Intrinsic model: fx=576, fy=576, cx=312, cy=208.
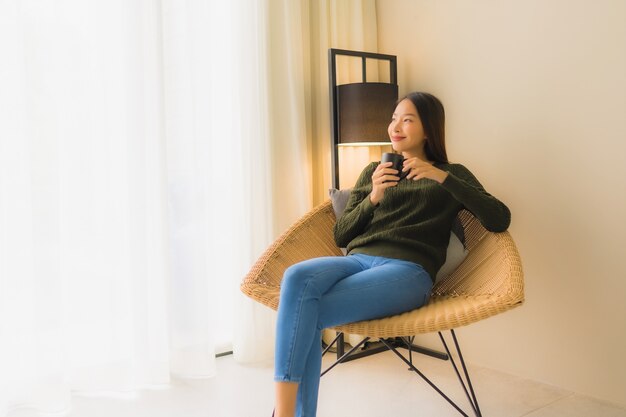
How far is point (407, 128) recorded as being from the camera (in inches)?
78.7

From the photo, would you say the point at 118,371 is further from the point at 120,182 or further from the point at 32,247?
the point at 120,182

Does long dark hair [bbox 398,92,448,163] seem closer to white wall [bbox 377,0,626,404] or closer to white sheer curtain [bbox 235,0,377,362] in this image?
white wall [bbox 377,0,626,404]

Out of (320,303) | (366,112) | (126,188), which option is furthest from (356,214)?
(126,188)

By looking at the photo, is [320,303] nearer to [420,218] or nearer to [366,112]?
[420,218]

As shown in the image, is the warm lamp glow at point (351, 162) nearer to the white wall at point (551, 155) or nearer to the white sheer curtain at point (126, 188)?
the white sheer curtain at point (126, 188)

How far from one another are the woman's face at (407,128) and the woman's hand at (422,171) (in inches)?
8.1

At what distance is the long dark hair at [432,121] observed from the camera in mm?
1986

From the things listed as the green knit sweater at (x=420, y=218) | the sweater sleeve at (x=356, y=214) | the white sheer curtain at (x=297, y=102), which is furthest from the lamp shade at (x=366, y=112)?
the green knit sweater at (x=420, y=218)

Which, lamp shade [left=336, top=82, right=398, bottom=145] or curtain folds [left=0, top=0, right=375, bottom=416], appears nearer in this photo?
curtain folds [left=0, top=0, right=375, bottom=416]

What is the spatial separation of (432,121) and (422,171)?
11.2 inches

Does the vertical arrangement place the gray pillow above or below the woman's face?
below

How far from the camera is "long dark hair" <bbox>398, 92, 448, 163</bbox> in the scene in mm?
1986

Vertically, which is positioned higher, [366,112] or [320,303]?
[366,112]

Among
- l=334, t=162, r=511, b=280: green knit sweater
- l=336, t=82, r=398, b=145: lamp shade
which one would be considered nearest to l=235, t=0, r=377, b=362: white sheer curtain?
l=336, t=82, r=398, b=145: lamp shade
